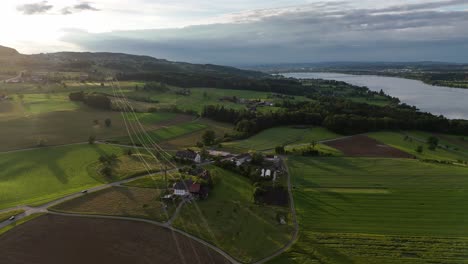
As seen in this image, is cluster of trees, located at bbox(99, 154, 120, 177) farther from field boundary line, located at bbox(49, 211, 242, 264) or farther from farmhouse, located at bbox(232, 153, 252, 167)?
farmhouse, located at bbox(232, 153, 252, 167)

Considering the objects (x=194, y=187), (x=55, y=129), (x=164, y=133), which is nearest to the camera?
(x=194, y=187)

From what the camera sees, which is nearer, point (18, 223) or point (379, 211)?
point (18, 223)

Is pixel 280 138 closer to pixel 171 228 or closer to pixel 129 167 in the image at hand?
pixel 129 167

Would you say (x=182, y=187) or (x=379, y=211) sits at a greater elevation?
(x=182, y=187)

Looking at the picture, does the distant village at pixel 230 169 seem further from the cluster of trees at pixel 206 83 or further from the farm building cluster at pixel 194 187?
the cluster of trees at pixel 206 83

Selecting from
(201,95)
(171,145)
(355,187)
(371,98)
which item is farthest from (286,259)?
(371,98)

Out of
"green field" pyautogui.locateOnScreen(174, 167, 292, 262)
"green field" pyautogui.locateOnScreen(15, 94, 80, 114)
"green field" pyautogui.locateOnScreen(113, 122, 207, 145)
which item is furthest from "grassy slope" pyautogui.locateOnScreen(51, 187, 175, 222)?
"green field" pyautogui.locateOnScreen(15, 94, 80, 114)

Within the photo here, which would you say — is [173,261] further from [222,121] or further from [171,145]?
[222,121]

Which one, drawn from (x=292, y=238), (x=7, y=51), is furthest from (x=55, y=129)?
(x=7, y=51)
